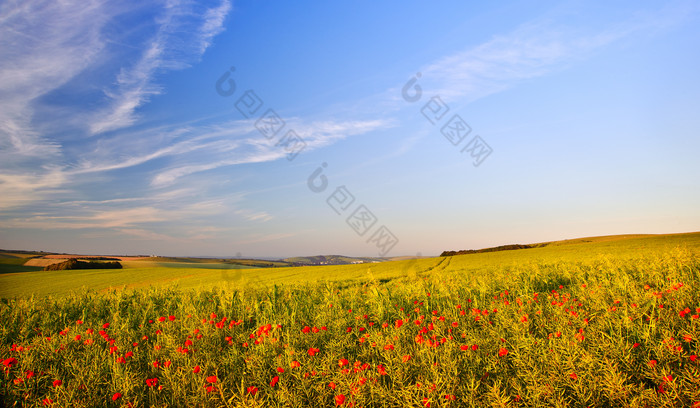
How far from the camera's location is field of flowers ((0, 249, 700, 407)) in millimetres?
4977

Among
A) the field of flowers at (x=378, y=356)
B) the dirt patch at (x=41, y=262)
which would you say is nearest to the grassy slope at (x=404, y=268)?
the field of flowers at (x=378, y=356)

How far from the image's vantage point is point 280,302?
11.0m

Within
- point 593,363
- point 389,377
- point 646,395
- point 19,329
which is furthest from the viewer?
point 19,329

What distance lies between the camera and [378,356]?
21.7 ft

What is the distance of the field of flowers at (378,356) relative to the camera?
498 cm

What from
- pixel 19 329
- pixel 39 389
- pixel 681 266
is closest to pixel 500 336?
pixel 39 389

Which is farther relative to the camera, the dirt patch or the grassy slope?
the dirt patch

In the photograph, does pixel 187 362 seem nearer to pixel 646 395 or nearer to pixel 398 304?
pixel 398 304

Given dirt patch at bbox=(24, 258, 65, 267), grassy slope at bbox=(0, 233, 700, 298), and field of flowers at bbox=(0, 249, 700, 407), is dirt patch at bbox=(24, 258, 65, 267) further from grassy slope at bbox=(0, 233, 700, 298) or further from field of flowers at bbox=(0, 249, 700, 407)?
field of flowers at bbox=(0, 249, 700, 407)

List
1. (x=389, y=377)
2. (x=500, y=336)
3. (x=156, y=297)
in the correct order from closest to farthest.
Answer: (x=389, y=377), (x=500, y=336), (x=156, y=297)

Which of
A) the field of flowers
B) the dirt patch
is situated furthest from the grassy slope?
the dirt patch

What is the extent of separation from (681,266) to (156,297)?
59.5 ft

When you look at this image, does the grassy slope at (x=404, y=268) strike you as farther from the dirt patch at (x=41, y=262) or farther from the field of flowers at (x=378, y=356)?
the dirt patch at (x=41, y=262)

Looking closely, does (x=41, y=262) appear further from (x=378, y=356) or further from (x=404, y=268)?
(x=378, y=356)
